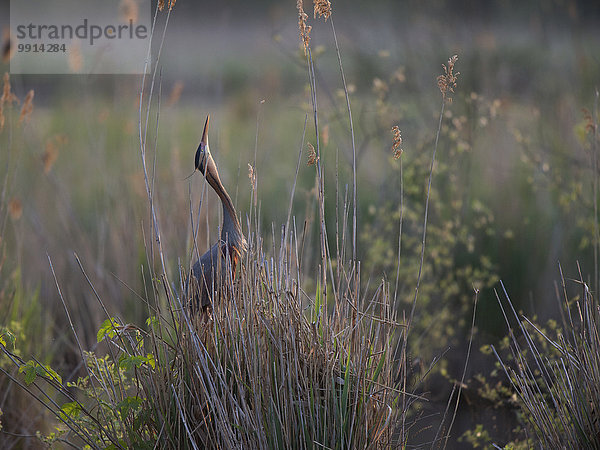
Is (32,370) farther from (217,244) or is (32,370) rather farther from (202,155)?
(202,155)

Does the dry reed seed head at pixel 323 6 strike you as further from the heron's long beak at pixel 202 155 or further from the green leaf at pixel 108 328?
the green leaf at pixel 108 328

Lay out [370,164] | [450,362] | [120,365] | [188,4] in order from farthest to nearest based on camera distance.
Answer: [188,4] < [370,164] < [450,362] < [120,365]

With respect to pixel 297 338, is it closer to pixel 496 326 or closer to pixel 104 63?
pixel 496 326

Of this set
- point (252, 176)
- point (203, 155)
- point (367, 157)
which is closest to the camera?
point (252, 176)

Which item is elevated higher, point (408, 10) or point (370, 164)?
point (408, 10)

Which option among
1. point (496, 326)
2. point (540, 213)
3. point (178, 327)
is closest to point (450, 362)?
point (496, 326)

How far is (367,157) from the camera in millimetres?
3891

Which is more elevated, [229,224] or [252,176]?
[252,176]

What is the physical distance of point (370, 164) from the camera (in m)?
3.91

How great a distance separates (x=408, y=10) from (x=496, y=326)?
1.80 m

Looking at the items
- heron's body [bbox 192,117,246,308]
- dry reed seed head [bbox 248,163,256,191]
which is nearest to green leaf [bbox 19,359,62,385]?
heron's body [bbox 192,117,246,308]

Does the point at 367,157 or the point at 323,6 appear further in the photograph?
the point at 367,157

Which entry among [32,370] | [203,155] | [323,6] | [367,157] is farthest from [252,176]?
[367,157]

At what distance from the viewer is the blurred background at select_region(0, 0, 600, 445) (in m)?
3.17
